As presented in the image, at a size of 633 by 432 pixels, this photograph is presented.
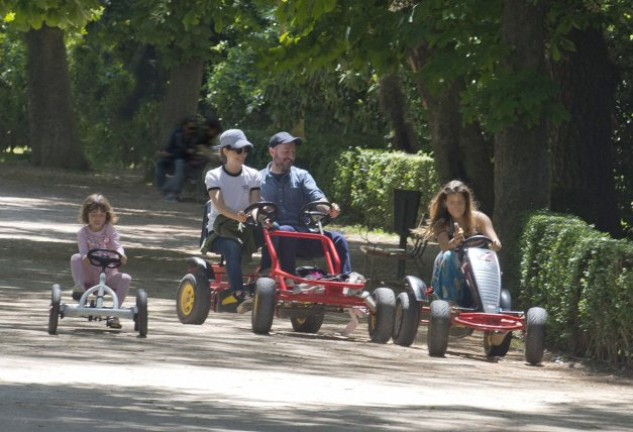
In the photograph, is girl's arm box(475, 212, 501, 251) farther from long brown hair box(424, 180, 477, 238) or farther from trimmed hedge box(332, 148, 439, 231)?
trimmed hedge box(332, 148, 439, 231)

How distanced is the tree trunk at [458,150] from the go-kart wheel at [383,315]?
766 centimetres

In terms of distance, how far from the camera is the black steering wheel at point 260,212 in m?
14.9

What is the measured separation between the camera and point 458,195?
14.8m

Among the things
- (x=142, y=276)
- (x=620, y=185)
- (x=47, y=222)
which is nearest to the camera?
(x=142, y=276)

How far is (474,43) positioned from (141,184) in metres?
29.4

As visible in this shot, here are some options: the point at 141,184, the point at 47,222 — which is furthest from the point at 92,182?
the point at 47,222

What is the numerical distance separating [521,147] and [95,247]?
6.09 m

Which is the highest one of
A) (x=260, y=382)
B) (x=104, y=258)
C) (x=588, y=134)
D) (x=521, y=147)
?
(x=588, y=134)

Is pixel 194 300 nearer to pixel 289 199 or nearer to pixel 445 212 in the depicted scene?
pixel 289 199

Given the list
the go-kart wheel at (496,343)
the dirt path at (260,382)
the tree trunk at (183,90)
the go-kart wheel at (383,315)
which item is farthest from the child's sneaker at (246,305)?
the tree trunk at (183,90)

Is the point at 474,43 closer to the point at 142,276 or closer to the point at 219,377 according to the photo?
the point at 142,276

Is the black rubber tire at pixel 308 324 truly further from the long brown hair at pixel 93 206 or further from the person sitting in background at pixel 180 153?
the long brown hair at pixel 93 206

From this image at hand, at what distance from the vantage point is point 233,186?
1534cm

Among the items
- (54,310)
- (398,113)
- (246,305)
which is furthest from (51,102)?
(54,310)
